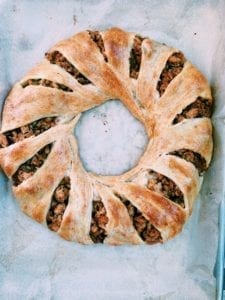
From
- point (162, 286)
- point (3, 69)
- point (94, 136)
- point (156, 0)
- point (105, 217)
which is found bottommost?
point (162, 286)

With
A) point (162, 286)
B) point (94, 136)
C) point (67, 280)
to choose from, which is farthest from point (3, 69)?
point (162, 286)

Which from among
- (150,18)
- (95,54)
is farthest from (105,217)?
(150,18)

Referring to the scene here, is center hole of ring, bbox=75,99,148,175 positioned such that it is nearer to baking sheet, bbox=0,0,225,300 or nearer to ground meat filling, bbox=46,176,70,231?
ground meat filling, bbox=46,176,70,231

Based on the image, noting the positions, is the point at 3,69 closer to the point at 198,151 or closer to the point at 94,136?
the point at 94,136

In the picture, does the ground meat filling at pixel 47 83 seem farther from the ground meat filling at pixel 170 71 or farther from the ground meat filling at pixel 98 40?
the ground meat filling at pixel 170 71

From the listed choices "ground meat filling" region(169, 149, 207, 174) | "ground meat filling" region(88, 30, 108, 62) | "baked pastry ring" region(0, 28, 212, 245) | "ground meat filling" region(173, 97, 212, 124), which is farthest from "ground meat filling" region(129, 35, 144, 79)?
"ground meat filling" region(169, 149, 207, 174)

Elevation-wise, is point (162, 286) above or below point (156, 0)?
below

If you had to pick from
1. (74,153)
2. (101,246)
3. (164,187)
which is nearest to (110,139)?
(74,153)

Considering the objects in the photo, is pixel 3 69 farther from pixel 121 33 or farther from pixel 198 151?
pixel 198 151
